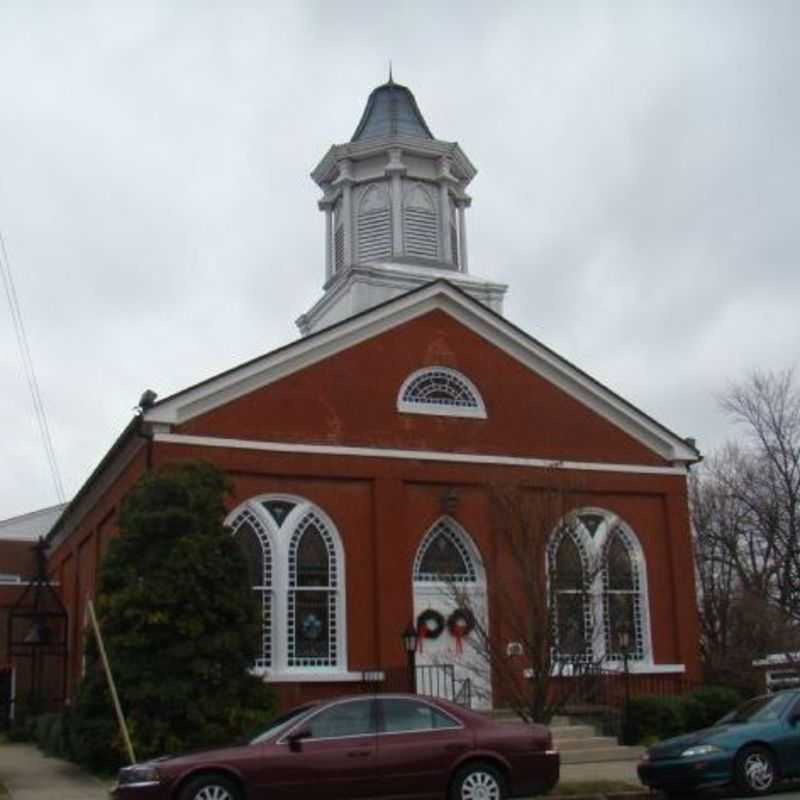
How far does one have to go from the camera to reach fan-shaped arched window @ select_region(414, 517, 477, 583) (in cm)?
2220

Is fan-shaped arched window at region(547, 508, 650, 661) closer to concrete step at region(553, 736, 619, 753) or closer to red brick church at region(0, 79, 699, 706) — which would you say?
red brick church at region(0, 79, 699, 706)

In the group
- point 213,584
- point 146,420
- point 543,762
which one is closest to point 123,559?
point 213,584

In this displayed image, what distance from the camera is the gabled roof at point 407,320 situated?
2075 centimetres

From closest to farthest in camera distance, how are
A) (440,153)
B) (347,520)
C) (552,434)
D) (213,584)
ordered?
1. (213,584)
2. (347,520)
3. (552,434)
4. (440,153)

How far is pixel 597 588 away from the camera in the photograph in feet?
72.1

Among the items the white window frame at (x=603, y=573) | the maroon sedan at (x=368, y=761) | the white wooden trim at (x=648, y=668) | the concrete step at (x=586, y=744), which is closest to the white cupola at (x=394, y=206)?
the white window frame at (x=603, y=573)

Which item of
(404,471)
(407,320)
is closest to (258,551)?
(404,471)

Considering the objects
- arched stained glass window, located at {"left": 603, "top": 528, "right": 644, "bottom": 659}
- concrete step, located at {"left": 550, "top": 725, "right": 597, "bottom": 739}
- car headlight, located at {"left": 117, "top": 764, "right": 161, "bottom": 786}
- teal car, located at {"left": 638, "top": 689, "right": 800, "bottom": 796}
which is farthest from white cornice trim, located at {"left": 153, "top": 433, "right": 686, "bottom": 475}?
car headlight, located at {"left": 117, "top": 764, "right": 161, "bottom": 786}

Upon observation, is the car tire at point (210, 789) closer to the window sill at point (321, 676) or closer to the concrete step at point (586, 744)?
the window sill at point (321, 676)

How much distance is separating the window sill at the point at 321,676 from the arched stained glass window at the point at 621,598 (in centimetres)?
491

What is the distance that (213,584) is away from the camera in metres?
17.4

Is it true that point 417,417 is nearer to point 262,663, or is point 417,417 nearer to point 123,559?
point 262,663

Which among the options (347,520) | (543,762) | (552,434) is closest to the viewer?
A: (543,762)

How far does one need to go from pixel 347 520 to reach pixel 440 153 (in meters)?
11.0
